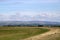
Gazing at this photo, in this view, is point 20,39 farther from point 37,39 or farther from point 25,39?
point 37,39

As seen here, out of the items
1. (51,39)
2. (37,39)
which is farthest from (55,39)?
(37,39)

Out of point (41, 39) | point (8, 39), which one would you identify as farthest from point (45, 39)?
point (8, 39)

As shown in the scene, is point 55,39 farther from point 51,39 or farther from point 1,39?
point 1,39

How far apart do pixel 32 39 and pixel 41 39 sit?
133cm

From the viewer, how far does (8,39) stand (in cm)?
2800

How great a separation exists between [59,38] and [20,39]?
5.73 metres

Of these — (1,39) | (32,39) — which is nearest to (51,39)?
(32,39)

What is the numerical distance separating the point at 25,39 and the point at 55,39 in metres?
4.41

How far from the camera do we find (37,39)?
2830 centimetres

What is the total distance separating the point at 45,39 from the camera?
91.1 ft

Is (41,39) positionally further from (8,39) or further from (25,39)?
(8,39)

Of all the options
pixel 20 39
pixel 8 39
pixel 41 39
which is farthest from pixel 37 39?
pixel 8 39

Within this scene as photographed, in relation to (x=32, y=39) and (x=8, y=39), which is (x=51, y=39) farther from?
(x=8, y=39)

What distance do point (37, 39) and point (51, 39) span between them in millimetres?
2239
